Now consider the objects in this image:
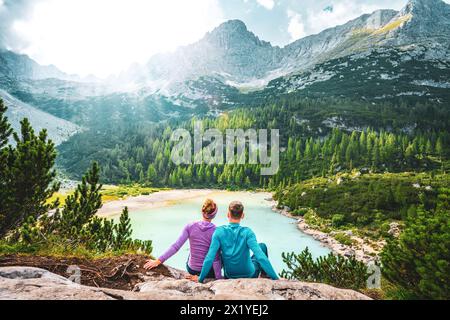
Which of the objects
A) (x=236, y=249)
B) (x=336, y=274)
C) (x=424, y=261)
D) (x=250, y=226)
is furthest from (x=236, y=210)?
(x=250, y=226)

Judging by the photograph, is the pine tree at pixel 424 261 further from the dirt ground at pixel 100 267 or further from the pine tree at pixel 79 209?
the pine tree at pixel 79 209

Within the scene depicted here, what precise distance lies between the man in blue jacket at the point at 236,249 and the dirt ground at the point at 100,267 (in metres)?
1.83

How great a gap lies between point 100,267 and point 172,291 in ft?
10.5

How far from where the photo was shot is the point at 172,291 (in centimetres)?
484

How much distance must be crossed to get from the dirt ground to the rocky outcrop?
796mm

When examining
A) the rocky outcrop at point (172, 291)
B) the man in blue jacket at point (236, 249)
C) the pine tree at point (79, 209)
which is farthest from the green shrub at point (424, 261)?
the pine tree at point (79, 209)

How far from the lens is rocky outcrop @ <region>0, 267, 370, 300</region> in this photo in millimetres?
3889

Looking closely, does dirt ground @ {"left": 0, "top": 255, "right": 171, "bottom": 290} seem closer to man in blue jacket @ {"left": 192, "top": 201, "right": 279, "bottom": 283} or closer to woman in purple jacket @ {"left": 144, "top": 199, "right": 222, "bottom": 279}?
woman in purple jacket @ {"left": 144, "top": 199, "right": 222, "bottom": 279}

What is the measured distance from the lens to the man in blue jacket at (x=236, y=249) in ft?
18.5

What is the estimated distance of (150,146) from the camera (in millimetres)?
163375

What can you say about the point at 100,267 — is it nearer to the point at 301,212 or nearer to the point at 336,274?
the point at 336,274

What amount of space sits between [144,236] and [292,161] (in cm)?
8680
